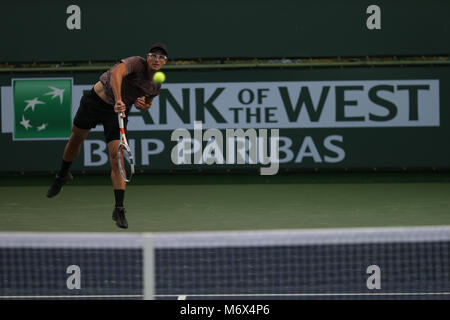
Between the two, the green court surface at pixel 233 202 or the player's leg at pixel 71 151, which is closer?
the player's leg at pixel 71 151

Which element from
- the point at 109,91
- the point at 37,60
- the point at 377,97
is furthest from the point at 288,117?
the point at 109,91

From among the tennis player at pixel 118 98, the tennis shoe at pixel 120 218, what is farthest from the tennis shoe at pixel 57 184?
the tennis shoe at pixel 120 218

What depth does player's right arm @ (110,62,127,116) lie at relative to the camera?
584 cm

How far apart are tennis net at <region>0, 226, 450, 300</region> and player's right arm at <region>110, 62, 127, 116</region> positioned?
1025 millimetres

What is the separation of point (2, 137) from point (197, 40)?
270 cm

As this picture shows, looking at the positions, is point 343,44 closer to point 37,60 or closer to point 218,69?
point 218,69

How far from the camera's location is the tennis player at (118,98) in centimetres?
599

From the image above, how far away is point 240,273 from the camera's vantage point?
16.9 ft

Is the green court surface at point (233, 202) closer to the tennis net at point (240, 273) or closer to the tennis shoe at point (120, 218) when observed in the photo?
the tennis shoe at point (120, 218)

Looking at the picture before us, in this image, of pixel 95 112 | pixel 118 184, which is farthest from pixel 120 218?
pixel 95 112

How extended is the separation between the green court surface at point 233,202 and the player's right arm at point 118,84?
1.15 metres

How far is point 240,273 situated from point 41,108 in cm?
572

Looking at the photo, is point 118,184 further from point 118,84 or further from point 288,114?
point 288,114

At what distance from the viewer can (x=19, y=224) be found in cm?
689
